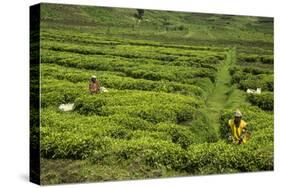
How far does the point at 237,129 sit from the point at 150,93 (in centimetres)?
233

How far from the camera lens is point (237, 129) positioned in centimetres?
1433

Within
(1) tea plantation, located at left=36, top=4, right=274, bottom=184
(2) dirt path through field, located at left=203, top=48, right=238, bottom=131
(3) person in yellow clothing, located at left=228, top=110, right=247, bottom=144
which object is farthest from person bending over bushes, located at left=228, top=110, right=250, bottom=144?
(2) dirt path through field, located at left=203, top=48, right=238, bottom=131

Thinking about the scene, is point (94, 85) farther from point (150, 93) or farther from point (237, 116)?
point (237, 116)

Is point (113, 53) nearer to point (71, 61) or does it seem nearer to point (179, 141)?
point (71, 61)

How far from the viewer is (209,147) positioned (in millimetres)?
13711

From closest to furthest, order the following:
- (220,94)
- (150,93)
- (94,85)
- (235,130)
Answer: (94,85) < (150,93) < (235,130) < (220,94)

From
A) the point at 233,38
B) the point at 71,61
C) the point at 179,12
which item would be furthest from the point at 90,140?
the point at 233,38

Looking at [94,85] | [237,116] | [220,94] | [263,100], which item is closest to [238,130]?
[237,116]

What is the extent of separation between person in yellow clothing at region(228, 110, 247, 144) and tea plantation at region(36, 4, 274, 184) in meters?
0.13

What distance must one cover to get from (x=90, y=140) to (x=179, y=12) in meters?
3.80

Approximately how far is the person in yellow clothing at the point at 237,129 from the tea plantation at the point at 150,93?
0.44ft

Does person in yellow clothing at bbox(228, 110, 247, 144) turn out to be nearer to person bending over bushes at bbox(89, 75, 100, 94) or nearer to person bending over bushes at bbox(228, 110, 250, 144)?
person bending over bushes at bbox(228, 110, 250, 144)

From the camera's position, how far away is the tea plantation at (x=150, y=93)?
12.4 m

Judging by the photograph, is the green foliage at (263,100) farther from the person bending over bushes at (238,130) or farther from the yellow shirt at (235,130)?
the yellow shirt at (235,130)
